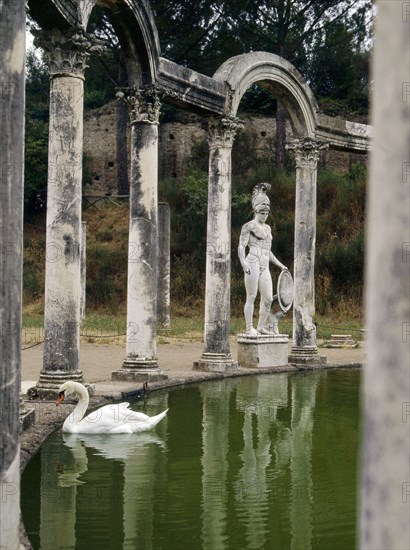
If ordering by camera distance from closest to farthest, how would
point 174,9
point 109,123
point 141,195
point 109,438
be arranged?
point 109,438
point 141,195
point 174,9
point 109,123

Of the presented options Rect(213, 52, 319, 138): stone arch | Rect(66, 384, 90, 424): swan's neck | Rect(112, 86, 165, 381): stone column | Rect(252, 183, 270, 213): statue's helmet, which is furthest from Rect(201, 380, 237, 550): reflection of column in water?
Rect(213, 52, 319, 138): stone arch

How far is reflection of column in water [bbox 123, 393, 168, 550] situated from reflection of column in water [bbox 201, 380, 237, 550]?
311 millimetres

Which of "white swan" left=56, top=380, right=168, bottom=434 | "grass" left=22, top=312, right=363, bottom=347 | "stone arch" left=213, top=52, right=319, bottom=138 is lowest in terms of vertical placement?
"white swan" left=56, top=380, right=168, bottom=434

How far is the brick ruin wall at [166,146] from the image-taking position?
103 feet

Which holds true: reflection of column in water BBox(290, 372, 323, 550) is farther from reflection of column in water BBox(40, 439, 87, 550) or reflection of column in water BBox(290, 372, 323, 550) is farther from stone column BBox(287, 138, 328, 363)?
stone column BBox(287, 138, 328, 363)

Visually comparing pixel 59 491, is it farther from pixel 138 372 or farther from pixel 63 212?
pixel 138 372

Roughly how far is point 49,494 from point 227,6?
24819 millimetres

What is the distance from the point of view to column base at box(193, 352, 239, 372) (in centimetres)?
1234

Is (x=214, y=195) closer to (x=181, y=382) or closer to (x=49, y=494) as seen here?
(x=181, y=382)

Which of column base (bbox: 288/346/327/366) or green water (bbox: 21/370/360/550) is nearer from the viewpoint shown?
green water (bbox: 21/370/360/550)

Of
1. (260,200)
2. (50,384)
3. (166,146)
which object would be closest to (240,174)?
(166,146)

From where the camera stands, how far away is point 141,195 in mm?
10875

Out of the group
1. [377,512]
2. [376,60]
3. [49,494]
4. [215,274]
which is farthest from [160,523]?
[215,274]

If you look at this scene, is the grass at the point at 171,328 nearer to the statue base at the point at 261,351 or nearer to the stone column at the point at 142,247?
the statue base at the point at 261,351
